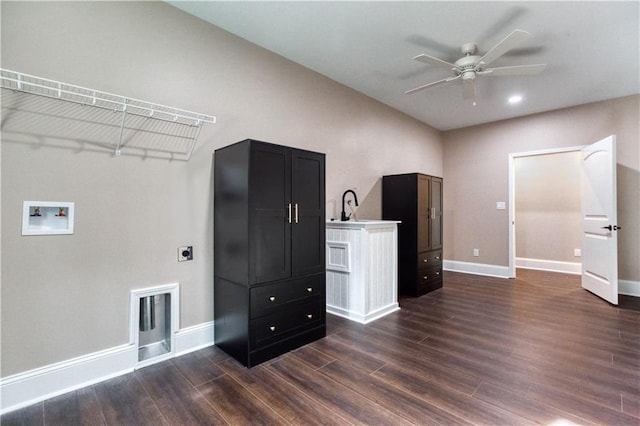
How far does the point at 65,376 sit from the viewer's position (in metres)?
1.86

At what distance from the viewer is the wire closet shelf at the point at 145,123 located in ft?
6.30

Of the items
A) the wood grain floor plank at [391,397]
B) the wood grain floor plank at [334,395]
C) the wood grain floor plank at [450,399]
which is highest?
the wood grain floor plank at [450,399]

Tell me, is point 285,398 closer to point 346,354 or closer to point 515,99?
point 346,354

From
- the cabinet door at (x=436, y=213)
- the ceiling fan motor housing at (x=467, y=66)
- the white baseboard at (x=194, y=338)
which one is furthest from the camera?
Result: the cabinet door at (x=436, y=213)

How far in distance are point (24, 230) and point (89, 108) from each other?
873 mm

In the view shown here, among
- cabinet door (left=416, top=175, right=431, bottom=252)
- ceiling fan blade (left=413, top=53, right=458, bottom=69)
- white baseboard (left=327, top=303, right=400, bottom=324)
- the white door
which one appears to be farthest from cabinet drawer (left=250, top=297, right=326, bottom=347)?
the white door

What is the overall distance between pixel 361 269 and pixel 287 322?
3.21 feet

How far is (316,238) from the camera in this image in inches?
103

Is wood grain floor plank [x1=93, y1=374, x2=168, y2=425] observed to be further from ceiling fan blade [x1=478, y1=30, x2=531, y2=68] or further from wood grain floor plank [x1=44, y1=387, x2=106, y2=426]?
ceiling fan blade [x1=478, y1=30, x2=531, y2=68]

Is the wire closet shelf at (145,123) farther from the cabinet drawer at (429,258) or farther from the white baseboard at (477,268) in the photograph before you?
the white baseboard at (477,268)

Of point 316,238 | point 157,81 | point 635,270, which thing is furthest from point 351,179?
point 635,270

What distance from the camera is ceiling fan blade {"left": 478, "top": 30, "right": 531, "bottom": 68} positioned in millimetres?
2141

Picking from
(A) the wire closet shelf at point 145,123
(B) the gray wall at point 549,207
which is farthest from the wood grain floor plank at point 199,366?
(B) the gray wall at point 549,207

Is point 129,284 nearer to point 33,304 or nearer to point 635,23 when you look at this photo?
point 33,304
